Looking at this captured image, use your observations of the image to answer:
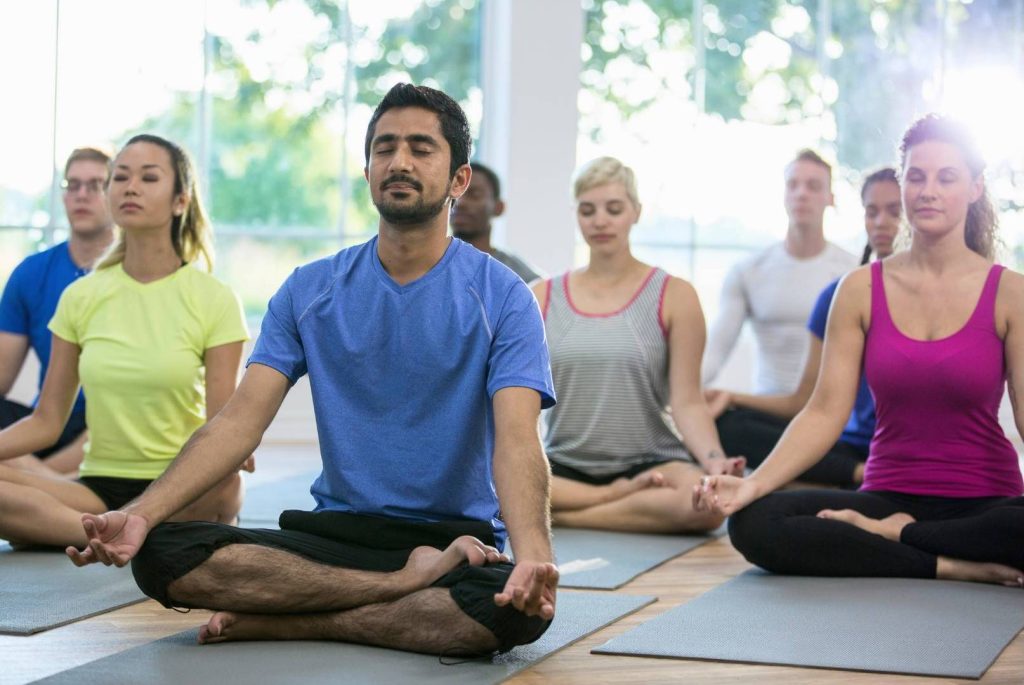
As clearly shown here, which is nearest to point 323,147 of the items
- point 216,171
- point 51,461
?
point 216,171

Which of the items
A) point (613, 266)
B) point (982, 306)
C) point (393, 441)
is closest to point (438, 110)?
point (393, 441)

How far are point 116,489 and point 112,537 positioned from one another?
4.22 feet

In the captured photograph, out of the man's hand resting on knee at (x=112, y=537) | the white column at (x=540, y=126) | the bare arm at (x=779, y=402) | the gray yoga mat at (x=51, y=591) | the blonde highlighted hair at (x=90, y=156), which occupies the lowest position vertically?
the gray yoga mat at (x=51, y=591)

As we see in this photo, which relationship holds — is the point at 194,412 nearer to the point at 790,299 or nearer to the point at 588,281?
the point at 588,281

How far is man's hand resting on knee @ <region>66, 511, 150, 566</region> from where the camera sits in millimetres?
2211

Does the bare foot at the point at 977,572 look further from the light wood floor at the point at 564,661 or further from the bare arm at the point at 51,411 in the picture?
the bare arm at the point at 51,411

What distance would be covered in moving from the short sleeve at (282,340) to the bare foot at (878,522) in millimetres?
1327

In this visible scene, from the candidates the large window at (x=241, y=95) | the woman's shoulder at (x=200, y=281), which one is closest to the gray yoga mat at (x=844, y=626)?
the woman's shoulder at (x=200, y=281)

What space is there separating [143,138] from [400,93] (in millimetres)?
1267

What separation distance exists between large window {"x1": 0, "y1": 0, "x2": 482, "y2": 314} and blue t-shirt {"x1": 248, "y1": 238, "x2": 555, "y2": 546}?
4.28 meters

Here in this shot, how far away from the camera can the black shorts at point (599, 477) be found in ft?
13.7

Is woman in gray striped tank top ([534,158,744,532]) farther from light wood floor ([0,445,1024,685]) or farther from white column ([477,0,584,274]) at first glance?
white column ([477,0,584,274])

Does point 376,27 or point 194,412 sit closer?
point 194,412

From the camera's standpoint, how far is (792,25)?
Answer: 7703 millimetres
